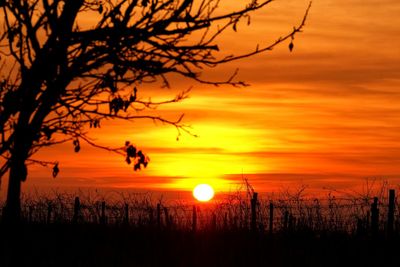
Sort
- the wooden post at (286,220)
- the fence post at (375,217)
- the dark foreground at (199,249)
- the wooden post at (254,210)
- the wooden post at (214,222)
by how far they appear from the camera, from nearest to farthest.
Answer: the dark foreground at (199,249) → the fence post at (375,217) → the wooden post at (214,222) → the wooden post at (286,220) → the wooden post at (254,210)

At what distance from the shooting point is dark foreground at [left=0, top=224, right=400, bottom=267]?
40.6 ft

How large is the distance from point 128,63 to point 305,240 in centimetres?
1116

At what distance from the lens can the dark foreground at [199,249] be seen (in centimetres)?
1238

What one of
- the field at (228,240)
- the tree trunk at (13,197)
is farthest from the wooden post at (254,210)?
the tree trunk at (13,197)

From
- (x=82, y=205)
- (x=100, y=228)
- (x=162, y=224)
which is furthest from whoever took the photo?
(x=82, y=205)

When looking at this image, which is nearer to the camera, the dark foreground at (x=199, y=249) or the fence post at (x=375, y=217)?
the dark foreground at (x=199, y=249)

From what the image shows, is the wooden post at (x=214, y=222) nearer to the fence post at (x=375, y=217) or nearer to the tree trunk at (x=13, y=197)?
the fence post at (x=375, y=217)

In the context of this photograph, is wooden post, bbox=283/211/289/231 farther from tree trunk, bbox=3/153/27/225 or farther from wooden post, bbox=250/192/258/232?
tree trunk, bbox=3/153/27/225

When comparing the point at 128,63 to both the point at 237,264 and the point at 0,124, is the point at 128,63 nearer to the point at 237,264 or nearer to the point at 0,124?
the point at 0,124

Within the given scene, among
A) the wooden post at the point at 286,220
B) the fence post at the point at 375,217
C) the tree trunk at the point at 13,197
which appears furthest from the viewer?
the wooden post at the point at 286,220

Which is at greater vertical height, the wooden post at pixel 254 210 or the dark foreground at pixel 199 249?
the wooden post at pixel 254 210

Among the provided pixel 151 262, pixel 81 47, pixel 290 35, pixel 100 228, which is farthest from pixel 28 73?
pixel 100 228

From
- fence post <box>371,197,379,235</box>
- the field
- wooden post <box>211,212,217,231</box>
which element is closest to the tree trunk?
the field

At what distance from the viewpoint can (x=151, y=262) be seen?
12.4 metres
